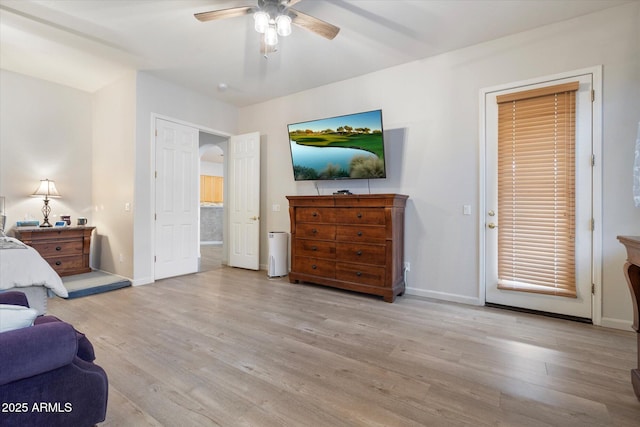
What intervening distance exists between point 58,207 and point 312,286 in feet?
13.6

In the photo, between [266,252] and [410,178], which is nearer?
[410,178]

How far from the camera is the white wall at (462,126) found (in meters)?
2.60

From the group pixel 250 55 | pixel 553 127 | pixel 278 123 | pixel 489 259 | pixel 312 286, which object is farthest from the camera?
pixel 278 123

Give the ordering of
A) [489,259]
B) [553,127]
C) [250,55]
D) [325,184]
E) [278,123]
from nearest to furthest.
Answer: [553,127] < [489,259] < [250,55] < [325,184] < [278,123]

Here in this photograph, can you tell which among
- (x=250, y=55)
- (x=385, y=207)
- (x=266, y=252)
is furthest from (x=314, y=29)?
(x=266, y=252)

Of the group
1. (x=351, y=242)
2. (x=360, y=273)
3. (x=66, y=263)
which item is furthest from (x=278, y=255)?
(x=66, y=263)

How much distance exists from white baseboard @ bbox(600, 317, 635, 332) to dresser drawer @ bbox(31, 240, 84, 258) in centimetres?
643

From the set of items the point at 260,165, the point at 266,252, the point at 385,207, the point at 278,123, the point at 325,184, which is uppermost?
the point at 278,123

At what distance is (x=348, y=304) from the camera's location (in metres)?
3.26

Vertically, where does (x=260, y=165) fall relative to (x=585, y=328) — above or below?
above

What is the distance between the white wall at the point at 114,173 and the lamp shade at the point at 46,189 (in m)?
0.53

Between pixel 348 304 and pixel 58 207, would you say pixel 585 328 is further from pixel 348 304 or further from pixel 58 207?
pixel 58 207

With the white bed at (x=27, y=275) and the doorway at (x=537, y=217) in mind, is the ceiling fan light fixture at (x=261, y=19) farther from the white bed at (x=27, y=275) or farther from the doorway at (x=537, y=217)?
the white bed at (x=27, y=275)

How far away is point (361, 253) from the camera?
3502 mm
